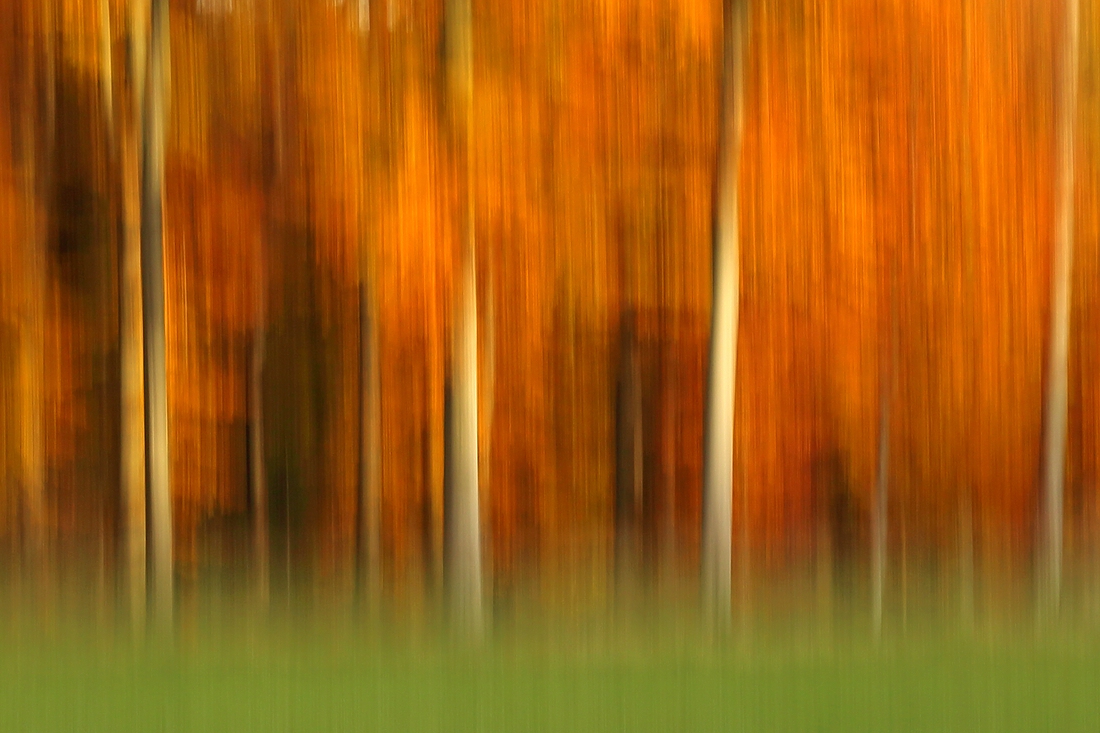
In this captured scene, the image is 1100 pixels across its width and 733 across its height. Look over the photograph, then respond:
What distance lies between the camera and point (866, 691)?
8320 mm

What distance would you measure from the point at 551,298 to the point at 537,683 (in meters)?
11.2

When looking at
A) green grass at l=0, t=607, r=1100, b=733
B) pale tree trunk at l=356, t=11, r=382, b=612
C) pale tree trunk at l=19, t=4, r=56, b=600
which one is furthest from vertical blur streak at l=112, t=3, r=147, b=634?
green grass at l=0, t=607, r=1100, b=733

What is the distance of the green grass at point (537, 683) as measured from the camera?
7742mm

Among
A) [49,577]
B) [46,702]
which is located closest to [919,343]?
[49,577]

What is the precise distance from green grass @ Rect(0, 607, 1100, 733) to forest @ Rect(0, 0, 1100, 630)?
183 cm

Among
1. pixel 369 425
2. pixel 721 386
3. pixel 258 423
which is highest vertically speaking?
pixel 721 386

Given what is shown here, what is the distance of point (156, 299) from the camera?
41.0 feet

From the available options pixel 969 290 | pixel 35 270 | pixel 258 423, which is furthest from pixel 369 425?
pixel 969 290

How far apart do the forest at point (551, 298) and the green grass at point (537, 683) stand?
183cm

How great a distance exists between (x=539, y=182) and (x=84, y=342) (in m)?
7.85

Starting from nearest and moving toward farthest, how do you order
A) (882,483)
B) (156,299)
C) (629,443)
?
(156,299)
(882,483)
(629,443)

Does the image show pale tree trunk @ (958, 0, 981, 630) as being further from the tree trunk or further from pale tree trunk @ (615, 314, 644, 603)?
the tree trunk

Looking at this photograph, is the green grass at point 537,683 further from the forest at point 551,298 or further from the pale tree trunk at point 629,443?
the pale tree trunk at point 629,443

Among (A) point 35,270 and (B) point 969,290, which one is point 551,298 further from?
(A) point 35,270
